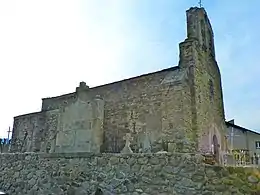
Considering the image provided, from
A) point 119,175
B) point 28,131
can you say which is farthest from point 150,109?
point 28,131

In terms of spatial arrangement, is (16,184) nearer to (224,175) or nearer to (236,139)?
(224,175)

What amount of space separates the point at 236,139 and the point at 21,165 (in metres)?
17.7

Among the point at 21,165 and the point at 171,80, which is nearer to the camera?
the point at 21,165

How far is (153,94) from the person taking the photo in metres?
14.8

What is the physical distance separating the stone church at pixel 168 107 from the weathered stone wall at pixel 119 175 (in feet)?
5.59

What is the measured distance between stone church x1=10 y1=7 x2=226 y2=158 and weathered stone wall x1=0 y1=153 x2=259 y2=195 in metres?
1.70

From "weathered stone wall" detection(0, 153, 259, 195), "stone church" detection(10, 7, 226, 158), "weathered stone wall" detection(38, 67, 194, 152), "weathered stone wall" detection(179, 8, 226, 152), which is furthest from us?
"weathered stone wall" detection(179, 8, 226, 152)

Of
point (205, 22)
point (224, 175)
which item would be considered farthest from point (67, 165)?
point (205, 22)

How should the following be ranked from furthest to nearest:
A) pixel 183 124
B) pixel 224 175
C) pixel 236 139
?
pixel 236 139 < pixel 183 124 < pixel 224 175

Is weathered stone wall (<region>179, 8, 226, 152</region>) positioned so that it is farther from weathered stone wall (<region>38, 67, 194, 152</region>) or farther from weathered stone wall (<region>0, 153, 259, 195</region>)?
weathered stone wall (<region>0, 153, 259, 195</region>)

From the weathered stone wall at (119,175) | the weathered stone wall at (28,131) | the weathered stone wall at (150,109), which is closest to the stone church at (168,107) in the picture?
the weathered stone wall at (150,109)

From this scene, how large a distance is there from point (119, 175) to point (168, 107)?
25.5 ft

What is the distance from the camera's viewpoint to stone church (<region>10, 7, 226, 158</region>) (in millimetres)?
11055

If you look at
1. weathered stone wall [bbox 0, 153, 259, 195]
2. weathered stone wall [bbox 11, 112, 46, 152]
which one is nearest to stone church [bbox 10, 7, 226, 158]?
weathered stone wall [bbox 0, 153, 259, 195]
